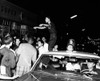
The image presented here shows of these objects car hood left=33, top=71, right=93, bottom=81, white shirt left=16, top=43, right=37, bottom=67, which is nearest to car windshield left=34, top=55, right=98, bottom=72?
car hood left=33, top=71, right=93, bottom=81

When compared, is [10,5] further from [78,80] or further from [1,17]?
[78,80]

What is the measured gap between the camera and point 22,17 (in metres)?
18.0

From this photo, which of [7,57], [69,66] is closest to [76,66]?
[69,66]

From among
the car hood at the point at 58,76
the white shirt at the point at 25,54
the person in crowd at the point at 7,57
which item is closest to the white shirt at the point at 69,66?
the car hood at the point at 58,76

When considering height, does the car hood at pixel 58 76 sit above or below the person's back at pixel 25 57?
below

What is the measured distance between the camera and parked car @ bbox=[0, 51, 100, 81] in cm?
447

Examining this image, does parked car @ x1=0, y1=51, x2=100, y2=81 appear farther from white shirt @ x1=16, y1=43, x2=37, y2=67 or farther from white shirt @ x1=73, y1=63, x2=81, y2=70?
white shirt @ x1=16, y1=43, x2=37, y2=67

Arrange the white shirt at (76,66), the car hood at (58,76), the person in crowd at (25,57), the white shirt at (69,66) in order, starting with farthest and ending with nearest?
the person in crowd at (25,57) → the white shirt at (76,66) → the white shirt at (69,66) → the car hood at (58,76)

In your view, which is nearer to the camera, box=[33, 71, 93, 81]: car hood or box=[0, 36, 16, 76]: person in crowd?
box=[33, 71, 93, 81]: car hood

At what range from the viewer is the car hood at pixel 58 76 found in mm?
4199

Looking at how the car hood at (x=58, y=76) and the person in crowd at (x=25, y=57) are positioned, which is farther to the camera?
the person in crowd at (x=25, y=57)

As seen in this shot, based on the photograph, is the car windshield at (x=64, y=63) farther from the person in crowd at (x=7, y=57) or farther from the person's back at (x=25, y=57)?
the person's back at (x=25, y=57)

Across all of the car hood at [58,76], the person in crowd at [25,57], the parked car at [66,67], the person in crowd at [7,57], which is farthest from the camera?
the person in crowd at [25,57]

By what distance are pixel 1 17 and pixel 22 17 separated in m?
4.27
